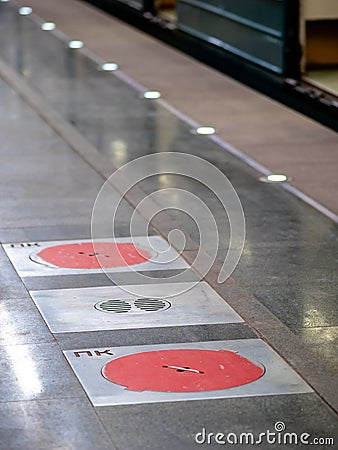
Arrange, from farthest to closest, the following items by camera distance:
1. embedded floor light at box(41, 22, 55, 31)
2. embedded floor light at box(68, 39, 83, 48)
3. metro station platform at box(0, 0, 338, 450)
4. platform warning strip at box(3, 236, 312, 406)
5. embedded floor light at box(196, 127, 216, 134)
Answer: embedded floor light at box(41, 22, 55, 31)
embedded floor light at box(68, 39, 83, 48)
embedded floor light at box(196, 127, 216, 134)
platform warning strip at box(3, 236, 312, 406)
metro station platform at box(0, 0, 338, 450)

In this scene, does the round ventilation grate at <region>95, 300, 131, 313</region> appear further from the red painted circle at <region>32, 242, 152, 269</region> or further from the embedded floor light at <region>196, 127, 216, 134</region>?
the embedded floor light at <region>196, 127, 216, 134</region>

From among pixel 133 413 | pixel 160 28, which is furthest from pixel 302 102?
pixel 133 413

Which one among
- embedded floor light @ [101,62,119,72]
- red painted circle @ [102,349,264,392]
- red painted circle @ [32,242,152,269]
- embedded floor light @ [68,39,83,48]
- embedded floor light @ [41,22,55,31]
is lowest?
embedded floor light @ [41,22,55,31]

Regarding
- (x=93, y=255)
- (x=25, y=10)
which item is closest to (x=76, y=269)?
(x=93, y=255)

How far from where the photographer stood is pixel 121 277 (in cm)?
698

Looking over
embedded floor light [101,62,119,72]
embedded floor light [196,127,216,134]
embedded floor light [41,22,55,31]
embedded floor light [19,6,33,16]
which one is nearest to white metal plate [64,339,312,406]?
embedded floor light [196,127,216,134]

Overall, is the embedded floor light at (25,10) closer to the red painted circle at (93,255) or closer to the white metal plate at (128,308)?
the red painted circle at (93,255)

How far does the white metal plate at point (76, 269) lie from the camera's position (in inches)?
278

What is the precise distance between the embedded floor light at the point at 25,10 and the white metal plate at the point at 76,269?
450 inches

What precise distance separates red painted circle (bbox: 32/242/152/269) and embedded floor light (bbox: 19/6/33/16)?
11527mm

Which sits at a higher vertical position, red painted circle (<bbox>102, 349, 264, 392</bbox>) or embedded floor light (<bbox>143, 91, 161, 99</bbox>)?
red painted circle (<bbox>102, 349, 264, 392</bbox>)

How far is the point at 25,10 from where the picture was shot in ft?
61.7

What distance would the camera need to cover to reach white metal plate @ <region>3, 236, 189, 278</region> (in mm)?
7070

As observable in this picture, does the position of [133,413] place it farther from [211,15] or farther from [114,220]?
[211,15]
